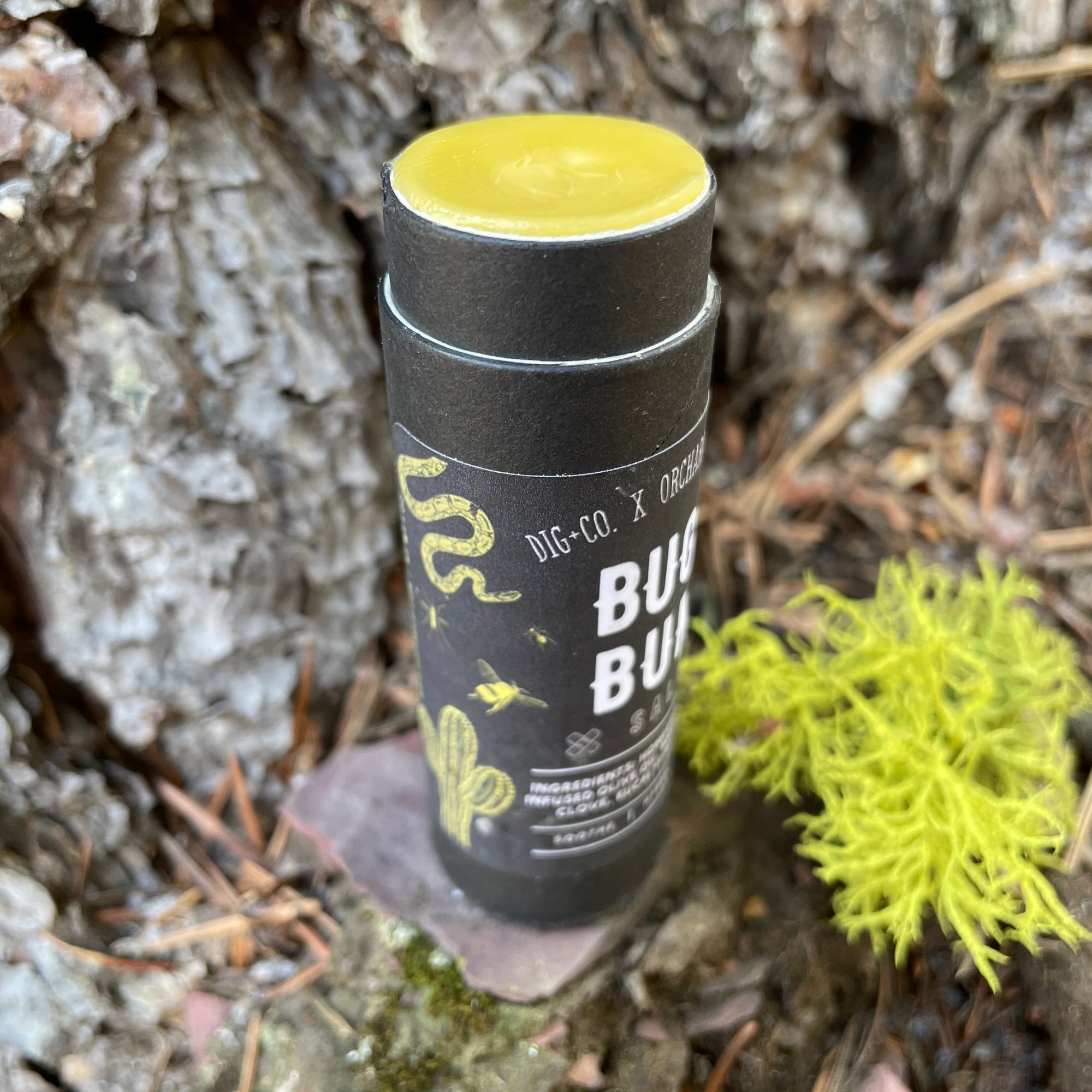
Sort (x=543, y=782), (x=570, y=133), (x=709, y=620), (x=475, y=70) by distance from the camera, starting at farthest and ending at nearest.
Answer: (x=709, y=620), (x=475, y=70), (x=543, y=782), (x=570, y=133)

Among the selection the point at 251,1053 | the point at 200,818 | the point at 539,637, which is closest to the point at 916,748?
the point at 539,637

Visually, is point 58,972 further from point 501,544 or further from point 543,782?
point 501,544

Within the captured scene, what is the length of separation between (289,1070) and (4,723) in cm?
53

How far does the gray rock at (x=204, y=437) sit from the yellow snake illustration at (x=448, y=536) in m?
0.40

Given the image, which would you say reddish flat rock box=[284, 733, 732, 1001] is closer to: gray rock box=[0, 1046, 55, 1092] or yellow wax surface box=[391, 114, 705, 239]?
gray rock box=[0, 1046, 55, 1092]

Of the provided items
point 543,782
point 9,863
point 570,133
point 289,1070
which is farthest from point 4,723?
point 570,133

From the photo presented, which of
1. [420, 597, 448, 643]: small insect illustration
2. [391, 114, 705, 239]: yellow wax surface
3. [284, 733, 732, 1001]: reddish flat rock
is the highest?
[391, 114, 705, 239]: yellow wax surface

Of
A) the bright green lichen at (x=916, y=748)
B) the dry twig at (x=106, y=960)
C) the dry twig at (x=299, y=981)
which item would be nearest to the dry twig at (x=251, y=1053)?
the dry twig at (x=299, y=981)

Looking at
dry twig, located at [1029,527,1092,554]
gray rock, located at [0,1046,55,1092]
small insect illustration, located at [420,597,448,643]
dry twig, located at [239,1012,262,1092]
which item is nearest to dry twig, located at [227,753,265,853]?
dry twig, located at [239,1012,262,1092]

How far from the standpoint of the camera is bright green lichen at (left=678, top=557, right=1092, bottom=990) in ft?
3.52

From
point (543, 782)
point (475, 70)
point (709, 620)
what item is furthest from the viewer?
point (709, 620)

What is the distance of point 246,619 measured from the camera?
1.37 metres

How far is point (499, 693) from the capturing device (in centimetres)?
99

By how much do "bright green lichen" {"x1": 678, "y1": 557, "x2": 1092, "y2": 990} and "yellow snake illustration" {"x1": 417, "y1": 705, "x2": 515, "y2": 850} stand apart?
0.32m
